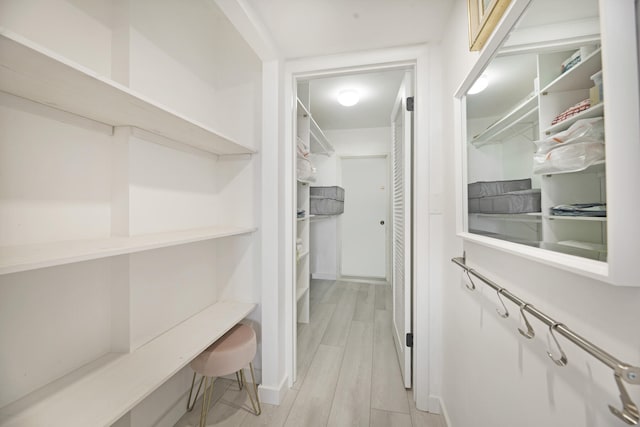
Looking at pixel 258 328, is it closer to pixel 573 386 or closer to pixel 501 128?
pixel 573 386

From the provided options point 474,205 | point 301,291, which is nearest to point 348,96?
point 474,205

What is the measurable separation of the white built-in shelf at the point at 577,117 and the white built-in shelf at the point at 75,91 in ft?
3.81

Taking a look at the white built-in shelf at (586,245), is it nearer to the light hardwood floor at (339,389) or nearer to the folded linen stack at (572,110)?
the folded linen stack at (572,110)

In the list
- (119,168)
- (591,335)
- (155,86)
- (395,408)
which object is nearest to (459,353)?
(395,408)

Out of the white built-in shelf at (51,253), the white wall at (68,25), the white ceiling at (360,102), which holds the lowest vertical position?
the white built-in shelf at (51,253)

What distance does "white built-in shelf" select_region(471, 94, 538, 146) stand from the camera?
1.94 feet

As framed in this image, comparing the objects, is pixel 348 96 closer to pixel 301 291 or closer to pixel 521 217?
pixel 301 291

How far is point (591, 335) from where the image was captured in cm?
46

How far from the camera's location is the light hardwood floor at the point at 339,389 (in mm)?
1354

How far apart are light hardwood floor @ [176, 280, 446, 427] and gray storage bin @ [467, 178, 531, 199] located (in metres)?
1.36

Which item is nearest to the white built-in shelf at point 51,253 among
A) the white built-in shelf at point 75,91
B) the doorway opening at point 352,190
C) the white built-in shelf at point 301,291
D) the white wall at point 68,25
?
the white built-in shelf at point 75,91

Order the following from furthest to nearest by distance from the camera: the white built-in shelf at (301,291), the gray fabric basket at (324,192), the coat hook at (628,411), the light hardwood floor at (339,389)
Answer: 1. the gray fabric basket at (324,192)
2. the white built-in shelf at (301,291)
3. the light hardwood floor at (339,389)
4. the coat hook at (628,411)

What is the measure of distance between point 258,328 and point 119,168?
1235 mm

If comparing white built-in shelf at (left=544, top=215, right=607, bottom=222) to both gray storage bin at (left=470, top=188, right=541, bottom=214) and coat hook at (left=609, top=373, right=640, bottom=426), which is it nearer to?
gray storage bin at (left=470, top=188, right=541, bottom=214)
